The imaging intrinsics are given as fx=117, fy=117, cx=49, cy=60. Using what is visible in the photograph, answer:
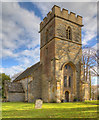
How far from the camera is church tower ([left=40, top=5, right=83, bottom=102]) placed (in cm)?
1966

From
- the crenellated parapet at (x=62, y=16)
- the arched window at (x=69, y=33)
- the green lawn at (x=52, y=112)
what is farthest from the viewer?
the arched window at (x=69, y=33)

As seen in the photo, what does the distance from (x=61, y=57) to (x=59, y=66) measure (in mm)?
1734

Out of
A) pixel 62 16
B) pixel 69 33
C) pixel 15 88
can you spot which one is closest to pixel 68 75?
pixel 69 33

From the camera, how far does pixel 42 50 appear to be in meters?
25.2

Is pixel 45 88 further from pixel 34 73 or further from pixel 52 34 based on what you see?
pixel 52 34

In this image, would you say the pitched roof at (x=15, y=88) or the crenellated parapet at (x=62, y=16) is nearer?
the crenellated parapet at (x=62, y=16)

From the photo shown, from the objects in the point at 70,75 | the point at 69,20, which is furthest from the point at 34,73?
the point at 69,20

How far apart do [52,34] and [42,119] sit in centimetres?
1718

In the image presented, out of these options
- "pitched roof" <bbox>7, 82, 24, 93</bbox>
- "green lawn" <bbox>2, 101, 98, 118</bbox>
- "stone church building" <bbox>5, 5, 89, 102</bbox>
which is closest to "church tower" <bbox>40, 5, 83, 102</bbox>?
"stone church building" <bbox>5, 5, 89, 102</bbox>

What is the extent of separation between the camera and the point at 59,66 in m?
20.1

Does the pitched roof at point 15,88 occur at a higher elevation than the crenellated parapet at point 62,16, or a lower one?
lower

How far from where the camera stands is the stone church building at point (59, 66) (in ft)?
65.4

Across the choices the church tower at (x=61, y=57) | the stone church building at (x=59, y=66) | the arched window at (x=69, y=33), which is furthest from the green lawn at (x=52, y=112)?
the arched window at (x=69, y=33)

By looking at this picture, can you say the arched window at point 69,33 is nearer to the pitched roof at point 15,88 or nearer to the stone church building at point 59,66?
the stone church building at point 59,66
